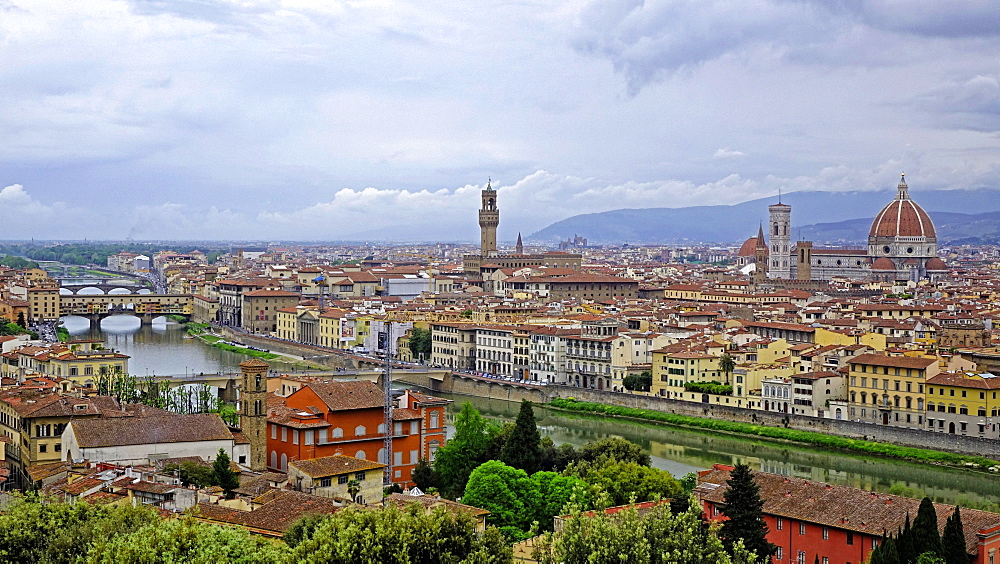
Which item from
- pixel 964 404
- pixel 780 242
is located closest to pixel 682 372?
pixel 964 404

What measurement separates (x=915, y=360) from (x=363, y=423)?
1485 cm

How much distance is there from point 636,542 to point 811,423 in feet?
68.1

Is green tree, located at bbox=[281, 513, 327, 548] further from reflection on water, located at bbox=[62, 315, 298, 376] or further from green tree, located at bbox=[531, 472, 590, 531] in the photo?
reflection on water, located at bbox=[62, 315, 298, 376]

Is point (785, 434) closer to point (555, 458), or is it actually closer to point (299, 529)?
point (555, 458)

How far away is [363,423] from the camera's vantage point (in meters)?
23.0

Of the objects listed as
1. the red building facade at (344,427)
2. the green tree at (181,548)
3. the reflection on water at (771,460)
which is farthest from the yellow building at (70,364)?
the green tree at (181,548)

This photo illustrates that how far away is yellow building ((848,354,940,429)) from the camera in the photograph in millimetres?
30547

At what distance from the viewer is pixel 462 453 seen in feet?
72.4

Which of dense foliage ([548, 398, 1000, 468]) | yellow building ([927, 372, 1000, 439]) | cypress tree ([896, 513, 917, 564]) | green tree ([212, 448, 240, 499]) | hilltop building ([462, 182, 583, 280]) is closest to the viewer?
cypress tree ([896, 513, 917, 564])

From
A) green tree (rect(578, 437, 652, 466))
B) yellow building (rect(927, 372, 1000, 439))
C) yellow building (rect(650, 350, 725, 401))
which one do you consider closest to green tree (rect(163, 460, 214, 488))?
green tree (rect(578, 437, 652, 466))

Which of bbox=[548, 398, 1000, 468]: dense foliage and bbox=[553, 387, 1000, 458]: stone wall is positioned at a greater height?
bbox=[553, 387, 1000, 458]: stone wall

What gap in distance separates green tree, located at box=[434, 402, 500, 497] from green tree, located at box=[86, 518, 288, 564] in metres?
9.15

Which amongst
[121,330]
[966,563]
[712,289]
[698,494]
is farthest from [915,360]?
[121,330]

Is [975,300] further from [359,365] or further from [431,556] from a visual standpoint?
[431,556]
